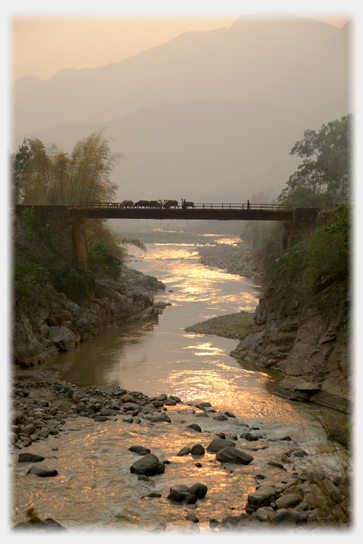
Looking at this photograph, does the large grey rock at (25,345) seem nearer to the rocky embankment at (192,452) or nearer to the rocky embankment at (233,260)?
the rocky embankment at (192,452)

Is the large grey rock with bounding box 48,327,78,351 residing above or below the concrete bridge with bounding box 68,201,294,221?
below

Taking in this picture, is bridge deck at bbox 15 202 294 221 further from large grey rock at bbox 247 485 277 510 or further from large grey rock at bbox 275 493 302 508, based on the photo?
large grey rock at bbox 275 493 302 508

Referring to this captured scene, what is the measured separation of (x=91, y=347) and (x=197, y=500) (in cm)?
1836

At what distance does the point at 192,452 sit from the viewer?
13047 mm

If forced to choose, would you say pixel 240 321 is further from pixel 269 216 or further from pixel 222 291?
pixel 222 291

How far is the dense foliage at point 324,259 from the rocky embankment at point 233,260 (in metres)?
29.0

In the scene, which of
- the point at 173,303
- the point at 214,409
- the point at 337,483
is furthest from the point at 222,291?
the point at 337,483

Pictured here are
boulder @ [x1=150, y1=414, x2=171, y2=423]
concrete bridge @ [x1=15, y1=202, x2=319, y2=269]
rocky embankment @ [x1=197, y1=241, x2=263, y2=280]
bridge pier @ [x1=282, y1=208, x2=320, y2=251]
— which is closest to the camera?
boulder @ [x1=150, y1=414, x2=171, y2=423]

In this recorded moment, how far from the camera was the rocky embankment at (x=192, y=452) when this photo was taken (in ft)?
28.3

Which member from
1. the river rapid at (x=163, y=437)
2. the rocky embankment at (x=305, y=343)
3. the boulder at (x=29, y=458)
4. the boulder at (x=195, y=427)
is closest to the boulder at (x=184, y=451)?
the river rapid at (x=163, y=437)

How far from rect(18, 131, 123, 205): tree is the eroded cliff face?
67.6 ft

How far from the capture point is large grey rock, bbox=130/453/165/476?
1150cm

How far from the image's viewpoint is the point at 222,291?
4431 centimetres

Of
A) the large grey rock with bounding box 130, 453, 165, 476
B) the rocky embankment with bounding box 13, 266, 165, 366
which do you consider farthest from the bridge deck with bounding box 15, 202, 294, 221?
the large grey rock with bounding box 130, 453, 165, 476
